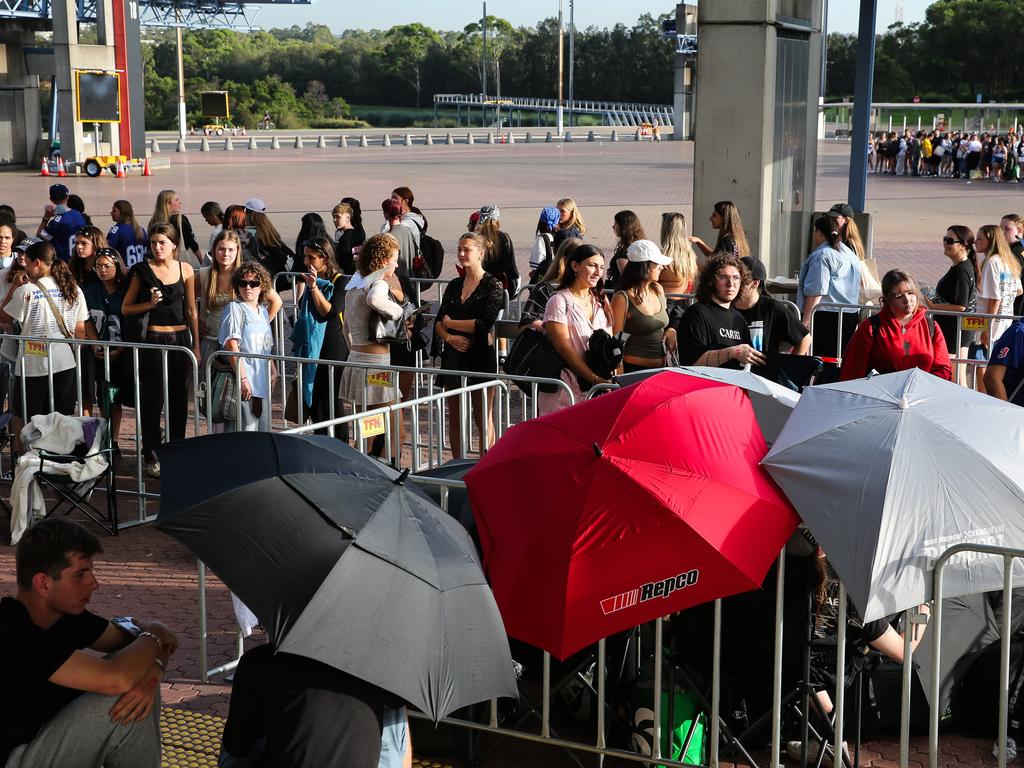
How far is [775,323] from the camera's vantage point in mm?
8008

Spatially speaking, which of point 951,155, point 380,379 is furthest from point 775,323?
point 951,155

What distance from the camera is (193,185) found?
121 feet

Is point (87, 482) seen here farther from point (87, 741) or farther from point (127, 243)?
point (127, 243)

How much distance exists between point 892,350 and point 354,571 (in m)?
4.60

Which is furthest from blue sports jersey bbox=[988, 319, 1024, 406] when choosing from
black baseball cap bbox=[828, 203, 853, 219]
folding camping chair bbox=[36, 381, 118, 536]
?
folding camping chair bbox=[36, 381, 118, 536]

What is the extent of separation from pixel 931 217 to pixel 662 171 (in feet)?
54.5

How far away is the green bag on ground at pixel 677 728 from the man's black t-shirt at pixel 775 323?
11.7ft

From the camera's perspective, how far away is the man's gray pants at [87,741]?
12.3 ft

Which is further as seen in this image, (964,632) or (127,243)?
(127,243)

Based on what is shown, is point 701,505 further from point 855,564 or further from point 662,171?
point 662,171

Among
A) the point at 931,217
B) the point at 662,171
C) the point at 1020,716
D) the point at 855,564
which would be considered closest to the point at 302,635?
the point at 855,564

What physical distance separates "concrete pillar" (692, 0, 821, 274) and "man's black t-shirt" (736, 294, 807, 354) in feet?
13.8

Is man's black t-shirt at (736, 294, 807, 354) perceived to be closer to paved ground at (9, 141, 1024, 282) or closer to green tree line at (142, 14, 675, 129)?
paved ground at (9, 141, 1024, 282)

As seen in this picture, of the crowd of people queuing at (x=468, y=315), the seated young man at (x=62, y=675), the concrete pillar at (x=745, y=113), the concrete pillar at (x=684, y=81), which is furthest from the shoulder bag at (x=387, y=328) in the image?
the concrete pillar at (x=684, y=81)
